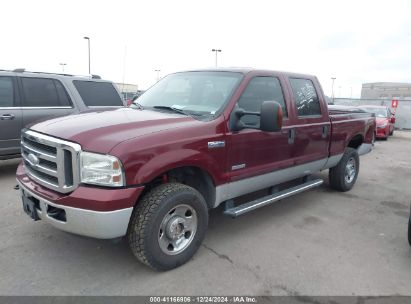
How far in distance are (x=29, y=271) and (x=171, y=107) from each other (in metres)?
2.14

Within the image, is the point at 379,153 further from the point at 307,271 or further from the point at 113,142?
the point at 113,142

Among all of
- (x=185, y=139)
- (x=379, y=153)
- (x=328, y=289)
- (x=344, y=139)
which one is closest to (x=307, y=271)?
(x=328, y=289)

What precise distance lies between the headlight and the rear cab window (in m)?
4.63

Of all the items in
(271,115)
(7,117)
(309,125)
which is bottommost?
(7,117)

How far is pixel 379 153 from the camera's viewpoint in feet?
36.8

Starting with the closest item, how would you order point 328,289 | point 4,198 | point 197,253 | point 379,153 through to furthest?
point 328,289 < point 197,253 < point 4,198 < point 379,153

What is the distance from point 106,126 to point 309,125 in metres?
2.88

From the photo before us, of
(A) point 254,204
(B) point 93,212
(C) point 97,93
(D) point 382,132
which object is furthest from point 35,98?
(D) point 382,132

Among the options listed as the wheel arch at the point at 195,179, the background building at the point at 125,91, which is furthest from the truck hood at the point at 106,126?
the background building at the point at 125,91

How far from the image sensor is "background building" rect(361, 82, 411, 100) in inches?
2542

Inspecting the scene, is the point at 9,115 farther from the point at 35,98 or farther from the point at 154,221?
the point at 154,221

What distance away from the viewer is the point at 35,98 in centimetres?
639

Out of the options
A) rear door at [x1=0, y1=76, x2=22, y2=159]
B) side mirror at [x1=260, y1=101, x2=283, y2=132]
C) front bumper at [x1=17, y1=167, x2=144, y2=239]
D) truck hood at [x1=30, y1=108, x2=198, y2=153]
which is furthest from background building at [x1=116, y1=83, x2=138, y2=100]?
front bumper at [x1=17, y1=167, x2=144, y2=239]

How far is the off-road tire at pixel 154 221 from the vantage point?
294cm
